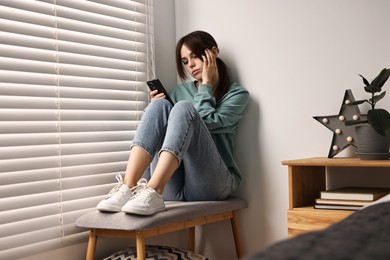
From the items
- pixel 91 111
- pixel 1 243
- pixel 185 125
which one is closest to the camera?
pixel 1 243

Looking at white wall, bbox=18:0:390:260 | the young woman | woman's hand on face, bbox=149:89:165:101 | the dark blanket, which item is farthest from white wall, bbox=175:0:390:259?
the dark blanket

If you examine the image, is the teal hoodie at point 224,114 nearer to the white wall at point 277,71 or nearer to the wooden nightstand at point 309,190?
the white wall at point 277,71

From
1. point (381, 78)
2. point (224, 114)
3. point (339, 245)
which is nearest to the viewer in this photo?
point (339, 245)

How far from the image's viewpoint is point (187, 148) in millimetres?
2199

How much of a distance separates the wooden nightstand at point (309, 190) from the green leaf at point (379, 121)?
0.39 ft

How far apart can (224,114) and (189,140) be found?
375 millimetres

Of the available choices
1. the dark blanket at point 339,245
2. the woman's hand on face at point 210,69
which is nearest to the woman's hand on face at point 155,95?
the woman's hand on face at point 210,69

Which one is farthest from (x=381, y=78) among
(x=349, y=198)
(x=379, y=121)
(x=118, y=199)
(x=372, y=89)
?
(x=118, y=199)

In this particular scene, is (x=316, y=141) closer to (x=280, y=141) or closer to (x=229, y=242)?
(x=280, y=141)

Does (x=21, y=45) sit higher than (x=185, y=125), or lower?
higher

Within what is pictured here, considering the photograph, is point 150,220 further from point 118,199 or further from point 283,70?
point 283,70

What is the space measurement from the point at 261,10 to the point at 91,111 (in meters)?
0.96

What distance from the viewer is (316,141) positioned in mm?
2396

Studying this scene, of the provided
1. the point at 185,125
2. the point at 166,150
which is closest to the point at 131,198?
the point at 166,150
